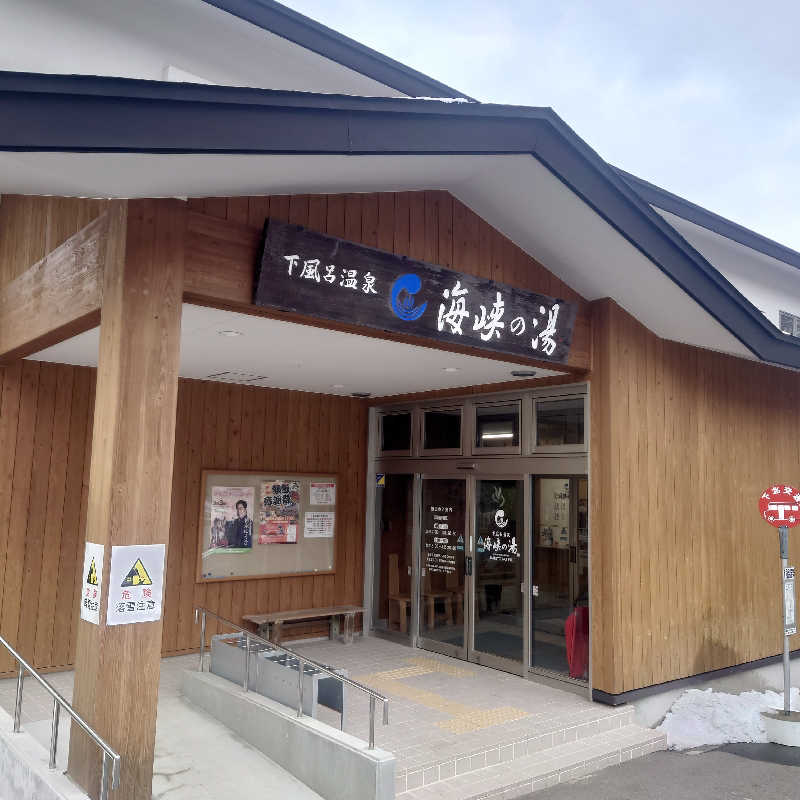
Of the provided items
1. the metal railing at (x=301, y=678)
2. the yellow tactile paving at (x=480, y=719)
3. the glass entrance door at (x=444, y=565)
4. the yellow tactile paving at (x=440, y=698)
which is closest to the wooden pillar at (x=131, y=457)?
the metal railing at (x=301, y=678)

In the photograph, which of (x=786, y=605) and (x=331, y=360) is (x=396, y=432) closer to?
(x=331, y=360)

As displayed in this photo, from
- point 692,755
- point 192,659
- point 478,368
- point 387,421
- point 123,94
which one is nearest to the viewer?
point 123,94

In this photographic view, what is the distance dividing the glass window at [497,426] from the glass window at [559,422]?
1.09 feet

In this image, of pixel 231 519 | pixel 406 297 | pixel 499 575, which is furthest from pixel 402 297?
pixel 231 519

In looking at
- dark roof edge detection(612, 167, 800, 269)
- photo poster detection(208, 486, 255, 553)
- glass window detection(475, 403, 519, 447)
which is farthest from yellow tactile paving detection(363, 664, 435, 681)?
dark roof edge detection(612, 167, 800, 269)

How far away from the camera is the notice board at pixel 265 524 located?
848cm

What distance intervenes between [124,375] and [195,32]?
5.64 metres

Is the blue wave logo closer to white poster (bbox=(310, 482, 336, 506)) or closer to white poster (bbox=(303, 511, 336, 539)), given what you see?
white poster (bbox=(310, 482, 336, 506))

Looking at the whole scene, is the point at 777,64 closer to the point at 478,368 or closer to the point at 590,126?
the point at 590,126

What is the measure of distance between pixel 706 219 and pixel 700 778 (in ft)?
25.9

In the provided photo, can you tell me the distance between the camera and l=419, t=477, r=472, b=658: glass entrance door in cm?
858

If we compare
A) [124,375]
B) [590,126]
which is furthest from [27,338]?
[590,126]

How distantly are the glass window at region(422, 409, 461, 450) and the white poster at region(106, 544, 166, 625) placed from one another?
5054mm

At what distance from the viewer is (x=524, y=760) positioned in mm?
5812
